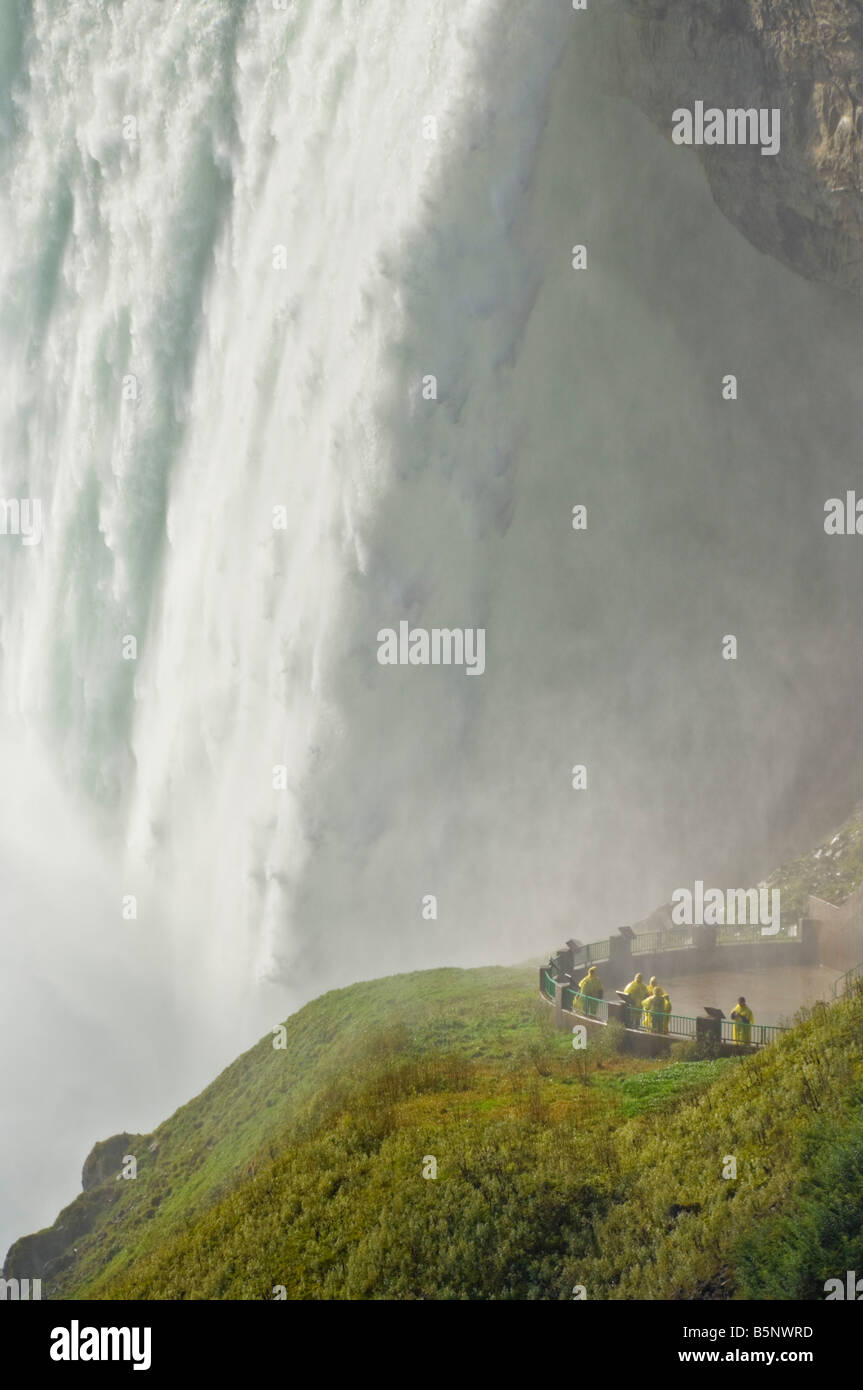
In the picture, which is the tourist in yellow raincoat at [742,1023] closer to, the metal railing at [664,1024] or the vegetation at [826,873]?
the metal railing at [664,1024]

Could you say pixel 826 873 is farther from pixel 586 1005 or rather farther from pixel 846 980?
pixel 586 1005

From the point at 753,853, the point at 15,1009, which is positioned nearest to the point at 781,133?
the point at 753,853

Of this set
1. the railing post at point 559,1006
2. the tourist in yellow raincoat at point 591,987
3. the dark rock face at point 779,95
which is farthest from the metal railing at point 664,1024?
the dark rock face at point 779,95

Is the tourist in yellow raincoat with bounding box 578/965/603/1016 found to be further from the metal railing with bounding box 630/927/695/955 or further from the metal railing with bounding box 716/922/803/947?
the metal railing with bounding box 716/922/803/947

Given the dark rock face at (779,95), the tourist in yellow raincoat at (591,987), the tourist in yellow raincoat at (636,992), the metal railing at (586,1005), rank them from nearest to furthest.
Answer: the metal railing at (586,1005), the tourist in yellow raincoat at (636,992), the tourist in yellow raincoat at (591,987), the dark rock face at (779,95)

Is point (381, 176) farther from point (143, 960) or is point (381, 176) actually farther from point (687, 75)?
point (143, 960)

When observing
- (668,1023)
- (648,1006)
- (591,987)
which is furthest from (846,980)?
(591,987)
